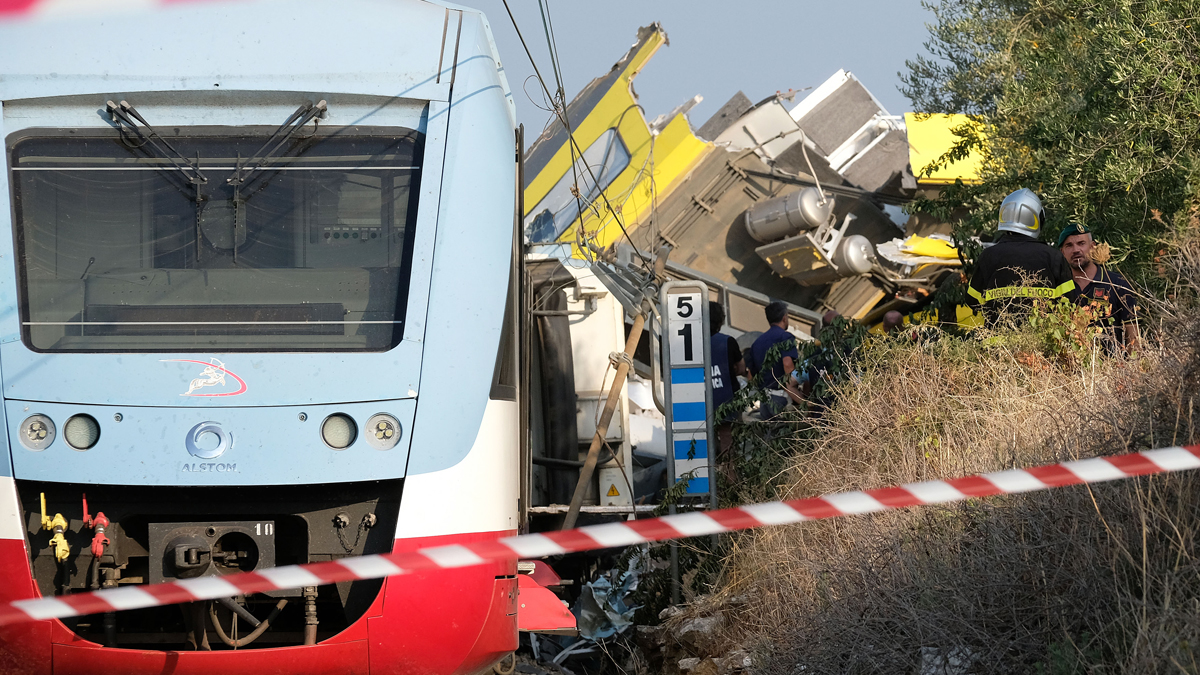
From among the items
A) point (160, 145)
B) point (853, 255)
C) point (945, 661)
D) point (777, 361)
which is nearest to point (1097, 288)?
point (777, 361)

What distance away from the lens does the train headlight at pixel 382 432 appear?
5.00 metres

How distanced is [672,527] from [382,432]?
1499 mm

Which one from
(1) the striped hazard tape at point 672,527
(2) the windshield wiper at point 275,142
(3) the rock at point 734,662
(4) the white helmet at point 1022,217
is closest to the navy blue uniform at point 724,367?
(4) the white helmet at point 1022,217

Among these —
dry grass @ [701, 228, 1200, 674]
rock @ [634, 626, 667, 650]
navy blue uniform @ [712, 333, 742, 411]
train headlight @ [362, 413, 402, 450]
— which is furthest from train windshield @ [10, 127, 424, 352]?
navy blue uniform @ [712, 333, 742, 411]

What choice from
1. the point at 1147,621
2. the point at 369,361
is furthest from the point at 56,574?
the point at 1147,621

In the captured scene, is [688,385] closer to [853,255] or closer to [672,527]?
[672,527]

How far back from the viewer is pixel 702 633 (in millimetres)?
6840

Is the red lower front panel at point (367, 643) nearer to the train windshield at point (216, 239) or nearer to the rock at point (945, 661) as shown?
the train windshield at point (216, 239)

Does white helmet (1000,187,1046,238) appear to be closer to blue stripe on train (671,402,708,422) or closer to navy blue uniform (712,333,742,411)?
blue stripe on train (671,402,708,422)

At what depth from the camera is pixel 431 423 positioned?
505cm

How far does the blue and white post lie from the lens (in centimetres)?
855

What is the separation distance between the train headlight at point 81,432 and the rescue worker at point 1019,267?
4719mm

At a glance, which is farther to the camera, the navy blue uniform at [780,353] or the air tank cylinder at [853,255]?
the air tank cylinder at [853,255]

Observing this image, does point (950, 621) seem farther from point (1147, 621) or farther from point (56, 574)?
point (56, 574)
